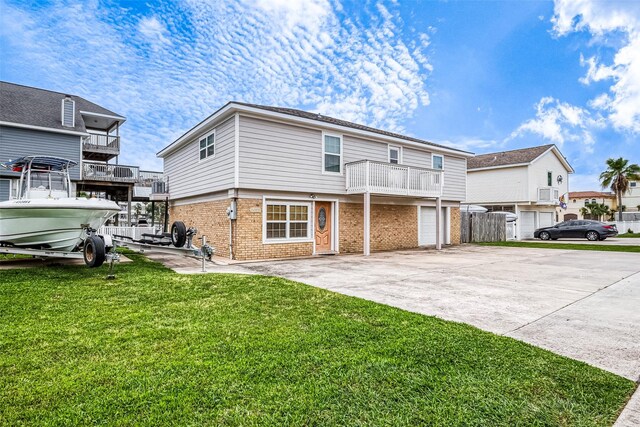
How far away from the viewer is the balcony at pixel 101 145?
22266 mm

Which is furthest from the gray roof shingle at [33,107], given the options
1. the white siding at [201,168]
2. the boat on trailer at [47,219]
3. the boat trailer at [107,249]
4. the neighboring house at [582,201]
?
the neighboring house at [582,201]

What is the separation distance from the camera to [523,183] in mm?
25234

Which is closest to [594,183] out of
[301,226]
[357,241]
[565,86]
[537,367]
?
[565,86]

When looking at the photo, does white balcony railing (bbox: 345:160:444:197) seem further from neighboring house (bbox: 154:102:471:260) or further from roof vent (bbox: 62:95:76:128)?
roof vent (bbox: 62:95:76:128)

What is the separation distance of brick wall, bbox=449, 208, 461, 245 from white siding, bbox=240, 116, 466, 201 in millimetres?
6700

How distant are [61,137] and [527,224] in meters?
32.1

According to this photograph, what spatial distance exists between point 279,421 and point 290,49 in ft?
48.2

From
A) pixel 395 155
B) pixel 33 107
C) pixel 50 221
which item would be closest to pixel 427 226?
pixel 395 155

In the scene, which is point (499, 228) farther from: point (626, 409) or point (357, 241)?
point (626, 409)

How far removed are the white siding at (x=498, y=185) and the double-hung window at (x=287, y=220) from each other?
19.9 m

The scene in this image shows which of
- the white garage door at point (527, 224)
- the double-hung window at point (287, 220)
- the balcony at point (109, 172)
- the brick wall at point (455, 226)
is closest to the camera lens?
the double-hung window at point (287, 220)

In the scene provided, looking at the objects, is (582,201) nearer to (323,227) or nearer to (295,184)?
(323,227)

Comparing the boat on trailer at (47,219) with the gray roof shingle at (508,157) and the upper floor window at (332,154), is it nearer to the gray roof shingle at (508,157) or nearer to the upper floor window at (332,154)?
the upper floor window at (332,154)

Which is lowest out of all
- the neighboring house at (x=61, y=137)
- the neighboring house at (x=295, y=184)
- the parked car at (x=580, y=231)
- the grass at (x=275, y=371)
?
the grass at (x=275, y=371)
